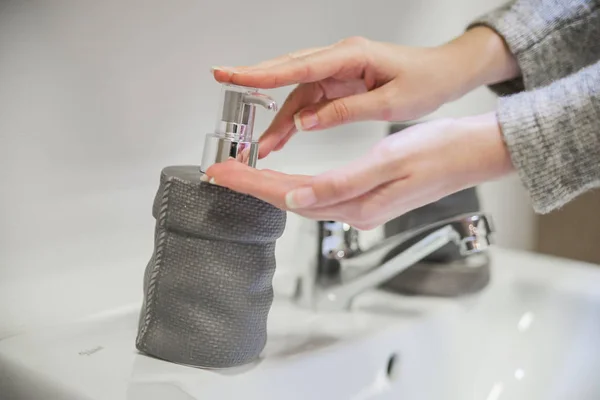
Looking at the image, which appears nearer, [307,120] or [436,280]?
[307,120]

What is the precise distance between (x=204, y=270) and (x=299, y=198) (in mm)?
83

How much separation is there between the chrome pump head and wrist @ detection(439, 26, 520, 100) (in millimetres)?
195

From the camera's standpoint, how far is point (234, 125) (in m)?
0.38

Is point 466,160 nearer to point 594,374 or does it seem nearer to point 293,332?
point 293,332

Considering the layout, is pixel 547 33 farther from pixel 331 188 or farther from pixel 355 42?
pixel 331 188

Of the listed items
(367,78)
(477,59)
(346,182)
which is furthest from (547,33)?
(346,182)

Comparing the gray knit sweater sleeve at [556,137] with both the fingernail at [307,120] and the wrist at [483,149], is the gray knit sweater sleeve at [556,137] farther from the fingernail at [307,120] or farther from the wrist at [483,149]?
the fingernail at [307,120]

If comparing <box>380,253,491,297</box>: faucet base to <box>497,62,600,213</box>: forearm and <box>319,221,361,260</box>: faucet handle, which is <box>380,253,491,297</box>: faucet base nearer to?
<box>319,221,361,260</box>: faucet handle

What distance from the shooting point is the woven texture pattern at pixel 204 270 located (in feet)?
1.23

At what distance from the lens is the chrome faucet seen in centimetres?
56

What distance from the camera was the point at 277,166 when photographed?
60cm

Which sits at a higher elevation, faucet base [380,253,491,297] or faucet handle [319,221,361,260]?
faucet handle [319,221,361,260]

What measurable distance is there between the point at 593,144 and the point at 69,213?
35 centimetres

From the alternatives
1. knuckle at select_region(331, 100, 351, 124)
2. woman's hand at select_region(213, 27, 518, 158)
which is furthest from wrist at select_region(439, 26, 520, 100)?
knuckle at select_region(331, 100, 351, 124)
